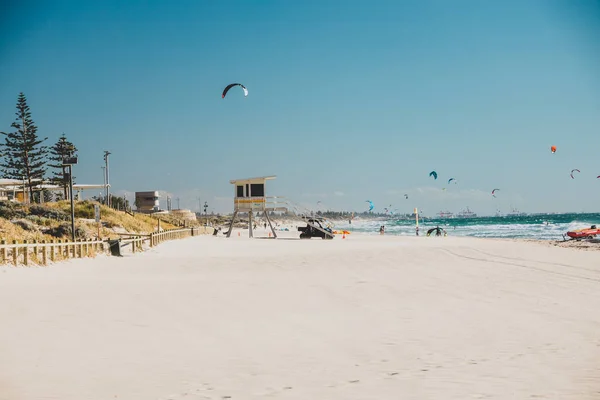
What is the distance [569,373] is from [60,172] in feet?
215

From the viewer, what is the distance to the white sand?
577cm

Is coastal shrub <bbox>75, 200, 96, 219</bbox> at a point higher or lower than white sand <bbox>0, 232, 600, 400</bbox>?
higher

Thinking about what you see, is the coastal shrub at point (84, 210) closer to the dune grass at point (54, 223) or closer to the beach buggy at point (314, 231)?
the dune grass at point (54, 223)

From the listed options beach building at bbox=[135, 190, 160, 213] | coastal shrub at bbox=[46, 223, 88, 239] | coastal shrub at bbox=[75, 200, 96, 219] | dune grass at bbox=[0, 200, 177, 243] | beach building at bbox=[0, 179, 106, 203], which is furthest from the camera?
beach building at bbox=[135, 190, 160, 213]

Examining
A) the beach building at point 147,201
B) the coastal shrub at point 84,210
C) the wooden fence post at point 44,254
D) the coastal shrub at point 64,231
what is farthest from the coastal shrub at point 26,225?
the beach building at point 147,201

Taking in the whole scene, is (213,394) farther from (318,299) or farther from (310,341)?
(318,299)

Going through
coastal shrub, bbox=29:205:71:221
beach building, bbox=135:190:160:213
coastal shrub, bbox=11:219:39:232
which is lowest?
coastal shrub, bbox=11:219:39:232

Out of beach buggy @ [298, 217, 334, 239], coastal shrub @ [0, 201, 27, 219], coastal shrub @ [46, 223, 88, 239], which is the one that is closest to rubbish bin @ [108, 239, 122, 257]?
coastal shrub @ [46, 223, 88, 239]

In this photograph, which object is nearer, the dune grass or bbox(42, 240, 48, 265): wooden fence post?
bbox(42, 240, 48, 265): wooden fence post

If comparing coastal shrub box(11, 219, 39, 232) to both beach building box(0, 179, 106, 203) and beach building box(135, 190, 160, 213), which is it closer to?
beach building box(0, 179, 106, 203)

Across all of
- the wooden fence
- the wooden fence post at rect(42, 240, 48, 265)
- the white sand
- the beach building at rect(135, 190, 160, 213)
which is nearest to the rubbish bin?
the wooden fence

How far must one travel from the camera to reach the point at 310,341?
25.7ft

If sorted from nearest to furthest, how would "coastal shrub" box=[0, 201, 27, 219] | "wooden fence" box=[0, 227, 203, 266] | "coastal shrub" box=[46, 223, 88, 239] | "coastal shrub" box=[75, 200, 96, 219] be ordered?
"wooden fence" box=[0, 227, 203, 266] < "coastal shrub" box=[46, 223, 88, 239] < "coastal shrub" box=[0, 201, 27, 219] < "coastal shrub" box=[75, 200, 96, 219]

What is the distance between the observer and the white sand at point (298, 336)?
577 cm
